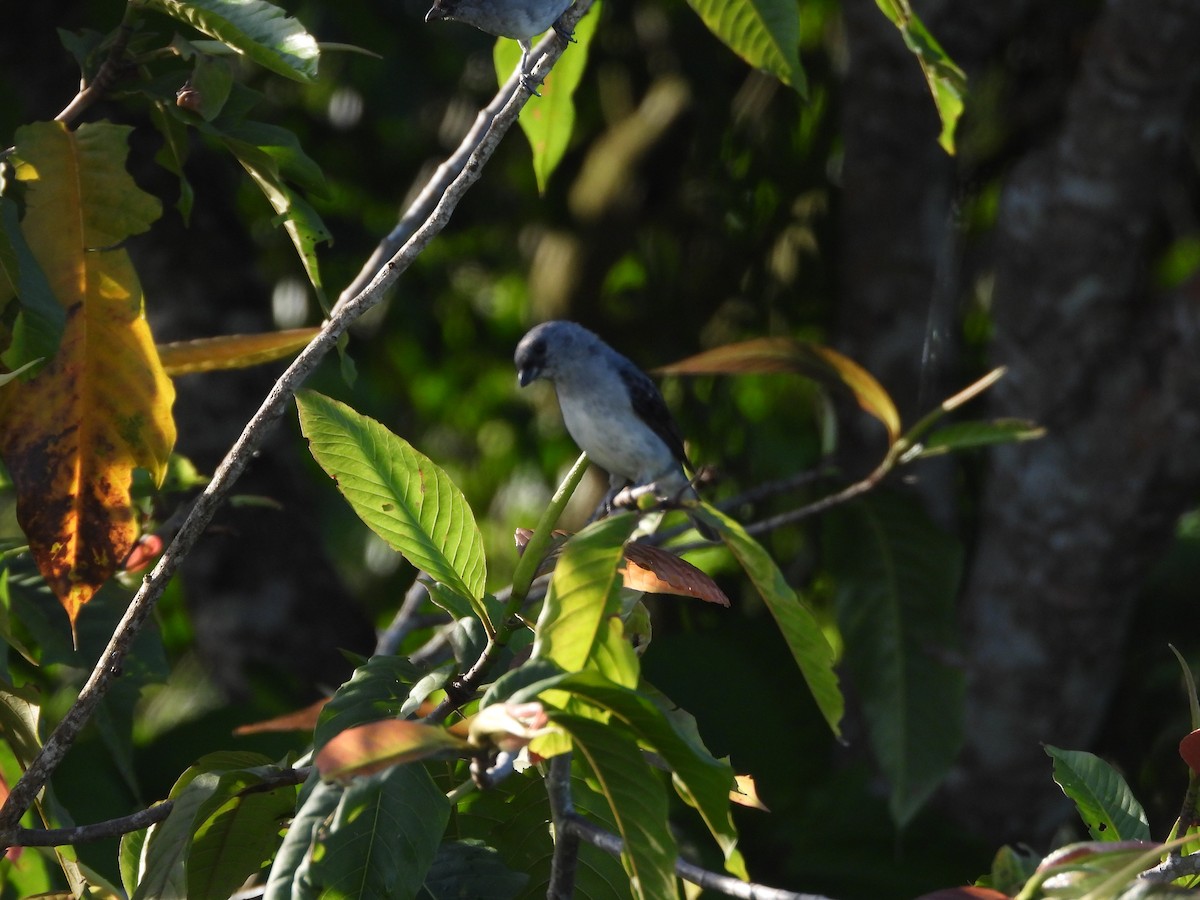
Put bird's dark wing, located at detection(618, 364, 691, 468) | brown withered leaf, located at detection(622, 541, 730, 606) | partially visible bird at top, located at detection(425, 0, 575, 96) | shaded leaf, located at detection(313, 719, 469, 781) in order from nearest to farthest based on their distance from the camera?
shaded leaf, located at detection(313, 719, 469, 781), brown withered leaf, located at detection(622, 541, 730, 606), partially visible bird at top, located at detection(425, 0, 575, 96), bird's dark wing, located at detection(618, 364, 691, 468)

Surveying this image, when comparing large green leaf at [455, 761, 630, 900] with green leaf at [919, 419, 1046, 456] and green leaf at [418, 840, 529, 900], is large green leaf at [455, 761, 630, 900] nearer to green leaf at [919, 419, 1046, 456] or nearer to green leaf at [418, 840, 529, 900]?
green leaf at [418, 840, 529, 900]

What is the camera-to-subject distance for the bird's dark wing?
3.13 meters

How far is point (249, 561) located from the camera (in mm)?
3461

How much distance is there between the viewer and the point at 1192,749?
116 centimetres

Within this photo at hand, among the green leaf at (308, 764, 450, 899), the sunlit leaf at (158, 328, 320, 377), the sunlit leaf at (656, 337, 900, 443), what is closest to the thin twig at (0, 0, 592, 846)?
the green leaf at (308, 764, 450, 899)

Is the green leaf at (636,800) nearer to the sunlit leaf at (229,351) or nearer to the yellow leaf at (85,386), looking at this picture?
the yellow leaf at (85,386)

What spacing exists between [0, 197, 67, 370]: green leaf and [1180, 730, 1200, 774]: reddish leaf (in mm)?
1230

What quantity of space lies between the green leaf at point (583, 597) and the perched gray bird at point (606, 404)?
6.20 ft

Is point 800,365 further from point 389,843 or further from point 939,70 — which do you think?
point 389,843

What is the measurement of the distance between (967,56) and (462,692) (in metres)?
3.00

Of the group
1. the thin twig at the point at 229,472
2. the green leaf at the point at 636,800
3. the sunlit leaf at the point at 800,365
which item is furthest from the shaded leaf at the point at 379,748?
the sunlit leaf at the point at 800,365

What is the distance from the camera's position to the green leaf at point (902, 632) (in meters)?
2.60

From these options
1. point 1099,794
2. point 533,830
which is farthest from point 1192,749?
point 533,830

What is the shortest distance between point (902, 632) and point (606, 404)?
882mm
